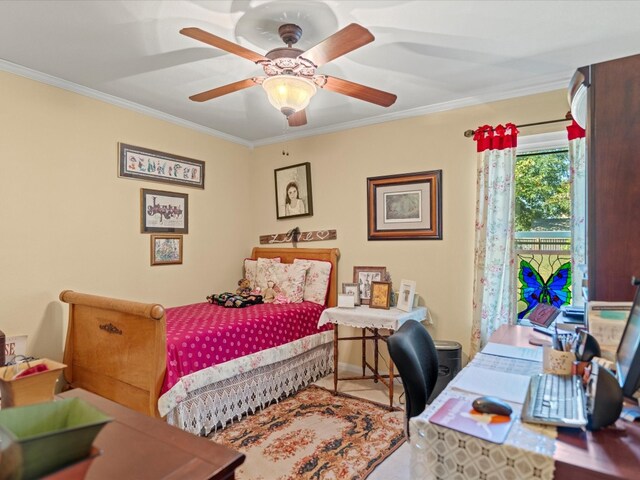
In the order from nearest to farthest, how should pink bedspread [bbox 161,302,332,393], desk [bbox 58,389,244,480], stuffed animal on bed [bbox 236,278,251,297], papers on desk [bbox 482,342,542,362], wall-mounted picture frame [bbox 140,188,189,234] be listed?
desk [bbox 58,389,244,480] → papers on desk [bbox 482,342,542,362] → pink bedspread [bbox 161,302,332,393] → wall-mounted picture frame [bbox 140,188,189,234] → stuffed animal on bed [bbox 236,278,251,297]

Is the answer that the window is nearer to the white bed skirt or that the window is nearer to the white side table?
the white side table

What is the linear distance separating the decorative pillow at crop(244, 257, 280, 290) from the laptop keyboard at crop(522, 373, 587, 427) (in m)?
3.06

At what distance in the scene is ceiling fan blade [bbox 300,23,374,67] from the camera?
64.9 inches

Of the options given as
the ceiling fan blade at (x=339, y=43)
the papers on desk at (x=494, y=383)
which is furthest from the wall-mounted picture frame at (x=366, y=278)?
the ceiling fan blade at (x=339, y=43)

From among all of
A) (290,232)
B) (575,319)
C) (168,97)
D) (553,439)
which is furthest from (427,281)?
(168,97)

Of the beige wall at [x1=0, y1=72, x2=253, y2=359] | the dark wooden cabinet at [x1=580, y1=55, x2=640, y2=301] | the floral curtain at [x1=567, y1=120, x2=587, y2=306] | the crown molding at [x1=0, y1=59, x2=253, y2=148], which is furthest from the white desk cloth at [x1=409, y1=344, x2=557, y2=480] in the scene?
the crown molding at [x1=0, y1=59, x2=253, y2=148]

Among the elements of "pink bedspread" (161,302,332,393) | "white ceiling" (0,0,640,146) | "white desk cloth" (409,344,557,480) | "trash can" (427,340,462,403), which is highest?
"white ceiling" (0,0,640,146)

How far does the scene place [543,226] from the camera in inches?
120

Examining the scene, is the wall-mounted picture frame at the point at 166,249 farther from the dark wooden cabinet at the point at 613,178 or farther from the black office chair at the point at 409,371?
the dark wooden cabinet at the point at 613,178

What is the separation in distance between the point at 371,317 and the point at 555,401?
1914mm

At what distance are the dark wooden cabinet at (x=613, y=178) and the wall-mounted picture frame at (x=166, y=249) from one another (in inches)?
129

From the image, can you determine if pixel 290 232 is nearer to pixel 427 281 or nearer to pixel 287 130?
pixel 287 130

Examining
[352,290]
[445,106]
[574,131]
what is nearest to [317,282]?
[352,290]

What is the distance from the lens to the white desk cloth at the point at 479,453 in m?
0.97
